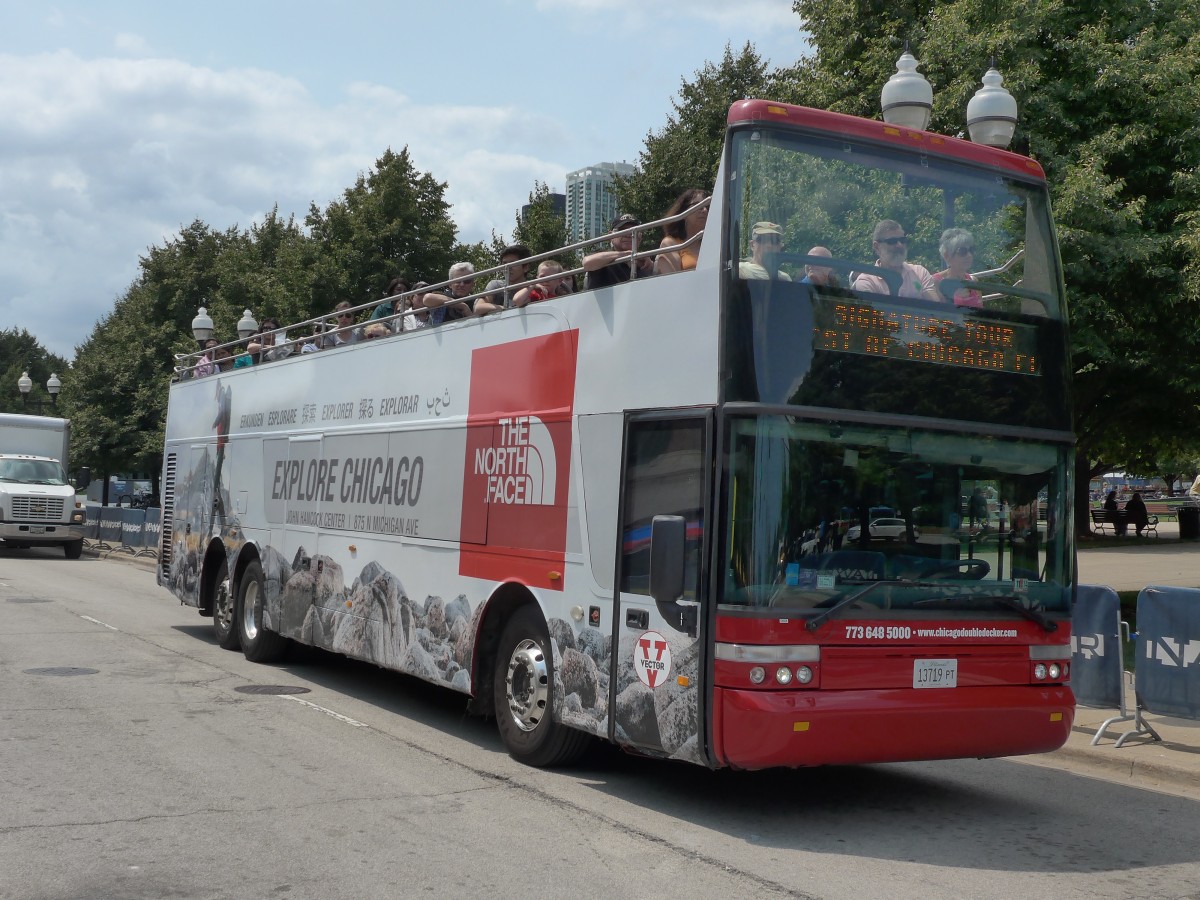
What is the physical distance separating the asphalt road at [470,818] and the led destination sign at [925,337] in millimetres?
2753

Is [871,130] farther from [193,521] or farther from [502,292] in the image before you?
[193,521]

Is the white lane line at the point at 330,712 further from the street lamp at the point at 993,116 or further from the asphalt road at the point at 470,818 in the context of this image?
the street lamp at the point at 993,116

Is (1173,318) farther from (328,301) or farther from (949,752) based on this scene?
(328,301)

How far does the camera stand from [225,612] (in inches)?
584

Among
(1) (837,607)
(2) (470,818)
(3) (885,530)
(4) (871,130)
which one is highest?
(4) (871,130)

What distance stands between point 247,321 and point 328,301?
13634 mm

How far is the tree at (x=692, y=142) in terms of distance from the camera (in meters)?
32.9

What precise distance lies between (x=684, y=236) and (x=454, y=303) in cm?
313

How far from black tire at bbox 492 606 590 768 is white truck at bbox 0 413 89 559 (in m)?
24.3

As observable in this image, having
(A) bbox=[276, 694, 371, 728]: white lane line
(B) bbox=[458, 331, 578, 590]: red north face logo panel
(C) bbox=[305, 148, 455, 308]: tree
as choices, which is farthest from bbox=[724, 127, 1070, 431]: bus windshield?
(C) bbox=[305, 148, 455, 308]: tree

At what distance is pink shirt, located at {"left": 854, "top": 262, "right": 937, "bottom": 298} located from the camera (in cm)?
725

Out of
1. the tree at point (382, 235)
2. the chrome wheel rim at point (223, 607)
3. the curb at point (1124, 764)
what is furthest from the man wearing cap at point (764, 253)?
the tree at point (382, 235)

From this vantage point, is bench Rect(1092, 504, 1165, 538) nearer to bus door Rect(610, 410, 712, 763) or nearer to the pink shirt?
the pink shirt

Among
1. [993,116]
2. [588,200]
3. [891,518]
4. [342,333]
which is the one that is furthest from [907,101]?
[588,200]
